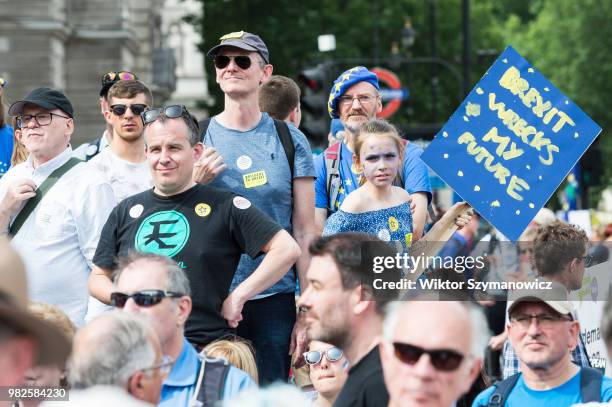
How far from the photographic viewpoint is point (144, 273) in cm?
564

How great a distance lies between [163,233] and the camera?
6566mm

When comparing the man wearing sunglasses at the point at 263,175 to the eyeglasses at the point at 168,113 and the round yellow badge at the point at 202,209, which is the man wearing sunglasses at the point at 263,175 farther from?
the round yellow badge at the point at 202,209

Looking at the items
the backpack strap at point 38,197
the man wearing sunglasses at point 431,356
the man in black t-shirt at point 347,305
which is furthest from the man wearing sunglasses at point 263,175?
the man wearing sunglasses at point 431,356

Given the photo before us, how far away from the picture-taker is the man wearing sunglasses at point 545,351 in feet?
19.9

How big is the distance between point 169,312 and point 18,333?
199cm

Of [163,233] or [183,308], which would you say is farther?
[163,233]

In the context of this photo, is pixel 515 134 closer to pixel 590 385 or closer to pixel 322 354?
pixel 322 354

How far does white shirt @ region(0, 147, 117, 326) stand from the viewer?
7215 mm

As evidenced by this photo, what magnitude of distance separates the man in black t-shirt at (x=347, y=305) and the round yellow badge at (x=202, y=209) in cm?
126

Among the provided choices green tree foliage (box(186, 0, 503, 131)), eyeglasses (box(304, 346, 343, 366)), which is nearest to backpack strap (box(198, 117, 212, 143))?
eyeglasses (box(304, 346, 343, 366))

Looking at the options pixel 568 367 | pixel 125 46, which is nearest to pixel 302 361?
pixel 568 367

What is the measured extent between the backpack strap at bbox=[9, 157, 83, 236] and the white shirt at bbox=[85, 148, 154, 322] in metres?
0.25

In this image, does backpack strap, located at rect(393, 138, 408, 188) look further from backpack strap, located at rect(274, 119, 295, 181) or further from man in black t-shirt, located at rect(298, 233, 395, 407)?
man in black t-shirt, located at rect(298, 233, 395, 407)

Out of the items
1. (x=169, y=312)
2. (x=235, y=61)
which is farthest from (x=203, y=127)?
(x=169, y=312)
